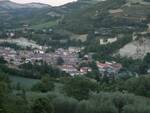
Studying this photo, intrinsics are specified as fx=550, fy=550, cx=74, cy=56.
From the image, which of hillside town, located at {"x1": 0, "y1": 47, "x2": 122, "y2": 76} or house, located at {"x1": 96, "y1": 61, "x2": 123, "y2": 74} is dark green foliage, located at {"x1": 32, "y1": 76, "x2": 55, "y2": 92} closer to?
hillside town, located at {"x1": 0, "y1": 47, "x2": 122, "y2": 76}

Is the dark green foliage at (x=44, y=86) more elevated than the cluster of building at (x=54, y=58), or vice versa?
the dark green foliage at (x=44, y=86)

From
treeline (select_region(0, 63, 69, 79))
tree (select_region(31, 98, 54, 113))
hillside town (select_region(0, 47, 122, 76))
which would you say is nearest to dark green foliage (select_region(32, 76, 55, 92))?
treeline (select_region(0, 63, 69, 79))

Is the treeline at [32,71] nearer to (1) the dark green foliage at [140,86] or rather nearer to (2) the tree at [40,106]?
(1) the dark green foliage at [140,86]

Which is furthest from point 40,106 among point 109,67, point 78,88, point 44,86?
point 109,67

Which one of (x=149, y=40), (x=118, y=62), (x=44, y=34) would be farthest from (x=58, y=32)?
(x=118, y=62)

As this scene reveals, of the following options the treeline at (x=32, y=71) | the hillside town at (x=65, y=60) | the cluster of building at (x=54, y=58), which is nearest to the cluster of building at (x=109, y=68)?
the hillside town at (x=65, y=60)

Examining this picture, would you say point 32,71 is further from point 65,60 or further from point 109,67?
point 65,60

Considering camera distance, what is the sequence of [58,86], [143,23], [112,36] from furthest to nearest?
[143,23], [112,36], [58,86]

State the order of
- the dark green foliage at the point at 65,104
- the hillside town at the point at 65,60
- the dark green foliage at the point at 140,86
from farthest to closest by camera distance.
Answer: the hillside town at the point at 65,60 → the dark green foliage at the point at 140,86 → the dark green foliage at the point at 65,104

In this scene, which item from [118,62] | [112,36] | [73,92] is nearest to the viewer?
[73,92]

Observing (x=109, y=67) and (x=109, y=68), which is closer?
(x=109, y=68)

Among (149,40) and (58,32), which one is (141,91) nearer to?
(149,40)
